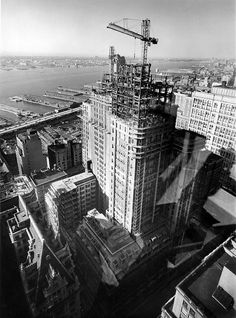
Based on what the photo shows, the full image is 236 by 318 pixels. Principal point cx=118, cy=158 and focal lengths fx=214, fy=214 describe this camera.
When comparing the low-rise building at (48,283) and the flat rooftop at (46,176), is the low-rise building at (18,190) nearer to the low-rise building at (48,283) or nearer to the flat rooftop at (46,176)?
the flat rooftop at (46,176)

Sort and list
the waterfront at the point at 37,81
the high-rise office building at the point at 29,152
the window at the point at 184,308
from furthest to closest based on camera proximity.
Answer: the waterfront at the point at 37,81
the high-rise office building at the point at 29,152
the window at the point at 184,308

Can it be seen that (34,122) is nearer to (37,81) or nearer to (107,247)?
(107,247)

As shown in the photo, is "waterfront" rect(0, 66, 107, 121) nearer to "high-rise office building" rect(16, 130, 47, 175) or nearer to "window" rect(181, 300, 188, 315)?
"high-rise office building" rect(16, 130, 47, 175)

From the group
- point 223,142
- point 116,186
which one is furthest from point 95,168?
point 223,142

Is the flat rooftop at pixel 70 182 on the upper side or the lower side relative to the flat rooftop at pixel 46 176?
upper

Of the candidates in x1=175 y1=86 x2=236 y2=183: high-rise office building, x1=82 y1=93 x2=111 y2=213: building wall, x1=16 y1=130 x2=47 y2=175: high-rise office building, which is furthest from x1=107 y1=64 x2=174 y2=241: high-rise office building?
x1=16 y1=130 x2=47 y2=175: high-rise office building

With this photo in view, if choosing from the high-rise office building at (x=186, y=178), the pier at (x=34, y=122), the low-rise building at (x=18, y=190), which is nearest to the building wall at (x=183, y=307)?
the high-rise office building at (x=186, y=178)

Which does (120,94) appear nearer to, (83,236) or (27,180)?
(83,236)
